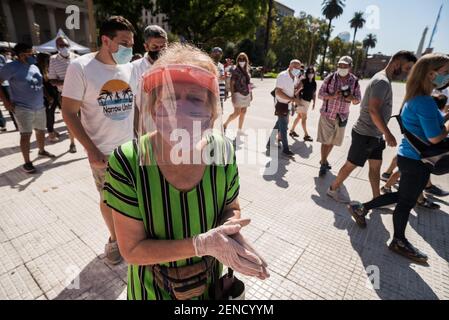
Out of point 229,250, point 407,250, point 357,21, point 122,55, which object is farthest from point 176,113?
point 357,21

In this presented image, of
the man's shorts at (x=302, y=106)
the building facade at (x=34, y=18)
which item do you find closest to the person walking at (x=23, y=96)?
the man's shorts at (x=302, y=106)

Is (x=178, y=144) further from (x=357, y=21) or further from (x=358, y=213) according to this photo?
(x=357, y=21)

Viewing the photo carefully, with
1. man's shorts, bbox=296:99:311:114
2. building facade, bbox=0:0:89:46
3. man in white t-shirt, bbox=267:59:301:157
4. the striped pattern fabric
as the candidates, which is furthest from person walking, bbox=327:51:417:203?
building facade, bbox=0:0:89:46

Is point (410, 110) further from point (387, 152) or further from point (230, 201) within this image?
point (387, 152)

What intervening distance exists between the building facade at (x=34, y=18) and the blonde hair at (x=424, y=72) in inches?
1588

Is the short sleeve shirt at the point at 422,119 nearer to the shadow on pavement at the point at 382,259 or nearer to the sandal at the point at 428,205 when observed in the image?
the shadow on pavement at the point at 382,259

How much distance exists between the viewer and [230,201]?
47.5 inches

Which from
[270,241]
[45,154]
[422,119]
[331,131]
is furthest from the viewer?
[45,154]

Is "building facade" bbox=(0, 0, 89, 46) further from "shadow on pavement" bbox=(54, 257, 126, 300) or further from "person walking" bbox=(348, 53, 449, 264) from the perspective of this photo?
"person walking" bbox=(348, 53, 449, 264)

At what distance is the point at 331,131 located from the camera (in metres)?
4.42

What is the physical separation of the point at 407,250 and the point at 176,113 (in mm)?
2877

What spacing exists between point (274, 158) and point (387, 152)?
2.86 m

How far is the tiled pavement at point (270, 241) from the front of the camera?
87.0 inches

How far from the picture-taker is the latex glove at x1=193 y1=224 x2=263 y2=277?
0.91 m
